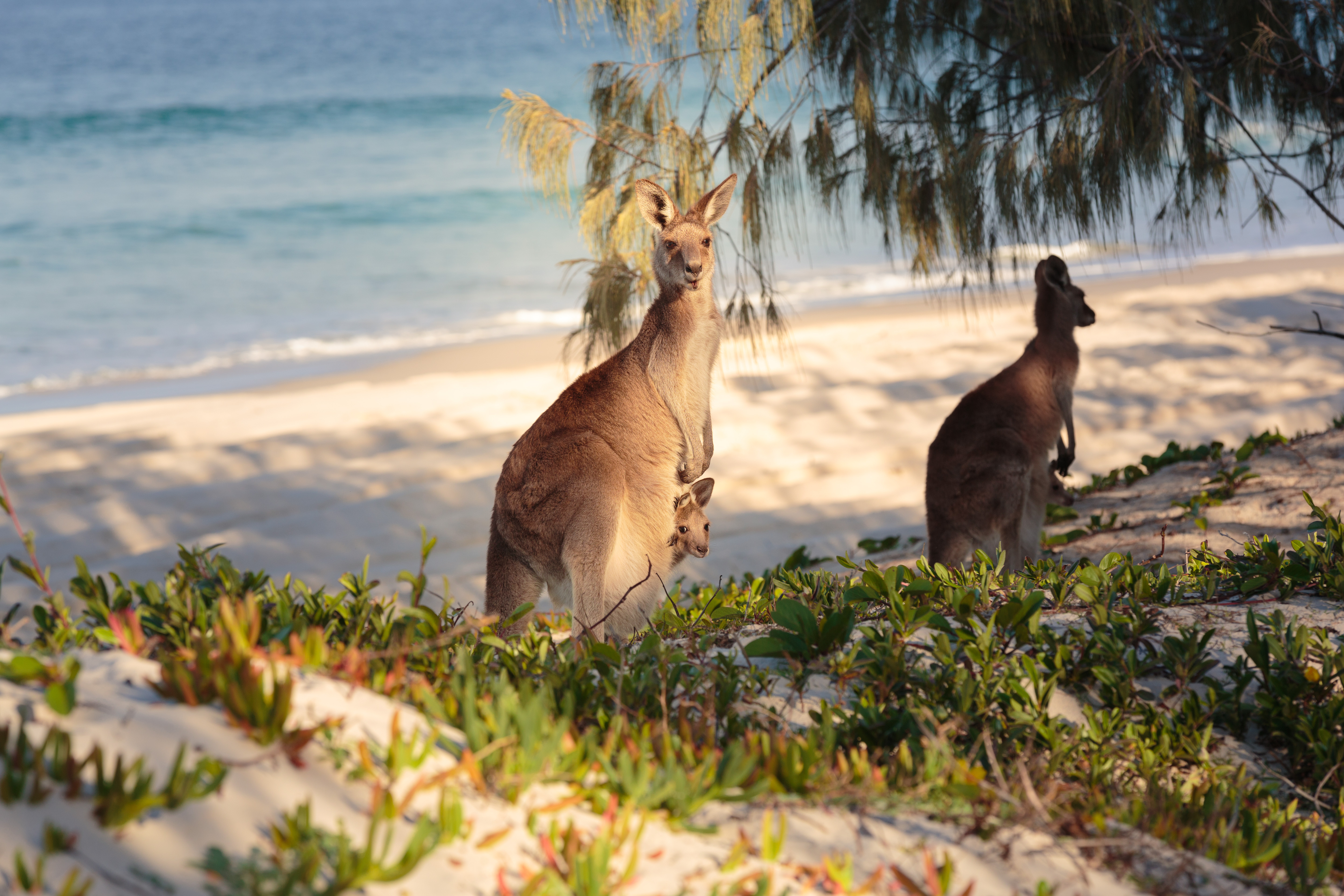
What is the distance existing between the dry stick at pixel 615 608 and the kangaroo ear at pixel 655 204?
1135 mm

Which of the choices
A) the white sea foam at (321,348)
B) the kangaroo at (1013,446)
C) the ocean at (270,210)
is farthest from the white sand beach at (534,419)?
the white sea foam at (321,348)

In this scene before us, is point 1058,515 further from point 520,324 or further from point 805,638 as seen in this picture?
point 520,324

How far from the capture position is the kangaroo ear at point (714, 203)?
10.6 feet

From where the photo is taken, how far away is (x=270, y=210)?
19.8 m

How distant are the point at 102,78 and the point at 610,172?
31613mm

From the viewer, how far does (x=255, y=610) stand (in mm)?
1604

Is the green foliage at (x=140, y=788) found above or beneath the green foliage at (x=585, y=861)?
above

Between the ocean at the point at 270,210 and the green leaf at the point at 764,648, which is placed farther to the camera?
the ocean at the point at 270,210

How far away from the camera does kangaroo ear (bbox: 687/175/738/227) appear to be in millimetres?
3219

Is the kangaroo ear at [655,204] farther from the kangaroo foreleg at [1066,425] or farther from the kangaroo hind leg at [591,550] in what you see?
the kangaroo foreleg at [1066,425]

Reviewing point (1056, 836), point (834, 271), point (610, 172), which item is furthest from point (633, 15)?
point (834, 271)

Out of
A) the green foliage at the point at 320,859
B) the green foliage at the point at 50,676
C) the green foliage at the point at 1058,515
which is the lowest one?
the green foliage at the point at 1058,515

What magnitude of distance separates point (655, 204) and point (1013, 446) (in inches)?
72.7

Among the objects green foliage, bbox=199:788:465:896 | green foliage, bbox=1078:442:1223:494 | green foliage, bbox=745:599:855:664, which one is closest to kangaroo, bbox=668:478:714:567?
green foliage, bbox=745:599:855:664
